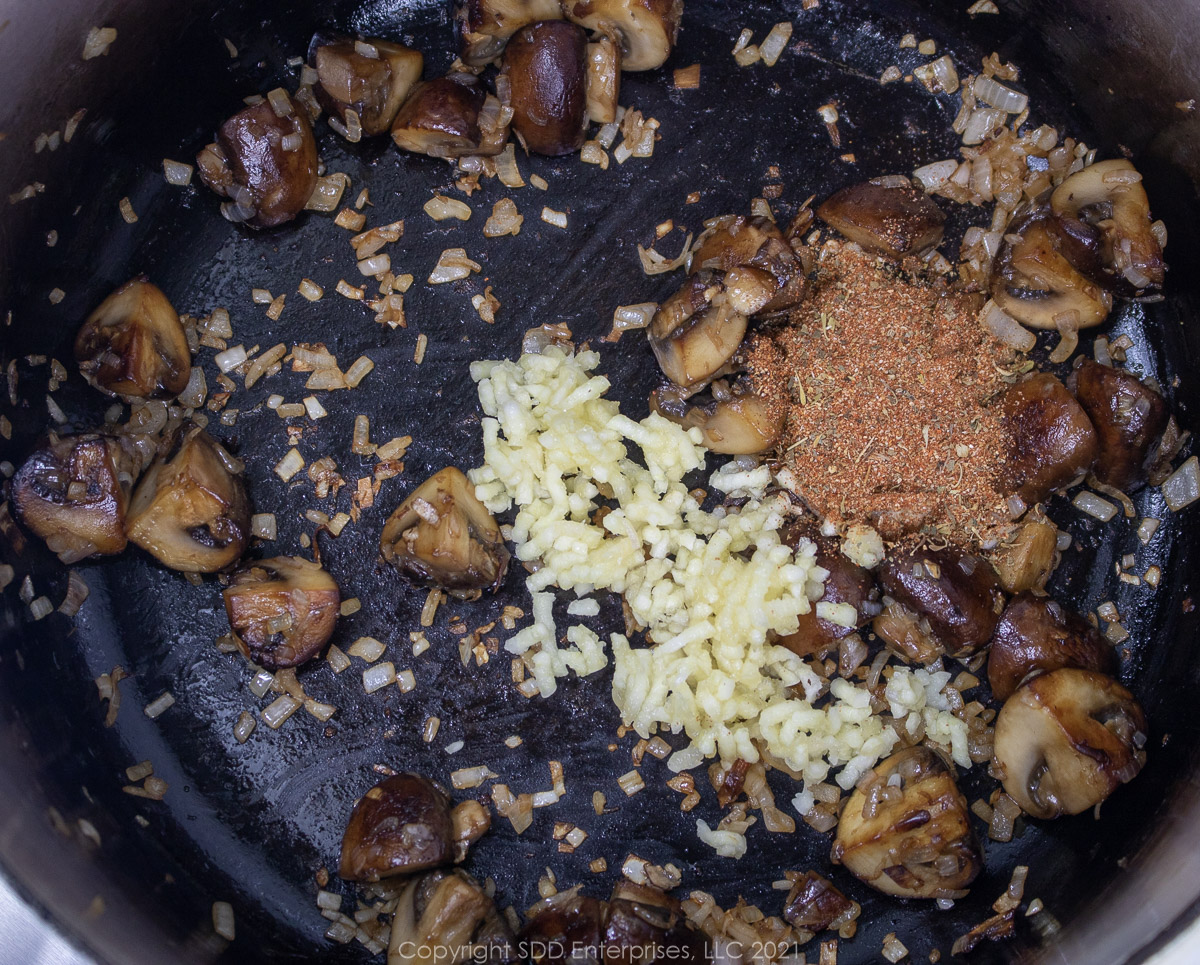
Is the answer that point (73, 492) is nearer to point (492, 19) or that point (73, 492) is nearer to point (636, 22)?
point (492, 19)

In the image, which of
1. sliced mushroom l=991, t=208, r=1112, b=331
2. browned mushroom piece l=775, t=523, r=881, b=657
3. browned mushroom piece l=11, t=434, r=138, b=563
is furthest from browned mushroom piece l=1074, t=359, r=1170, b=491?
browned mushroom piece l=11, t=434, r=138, b=563

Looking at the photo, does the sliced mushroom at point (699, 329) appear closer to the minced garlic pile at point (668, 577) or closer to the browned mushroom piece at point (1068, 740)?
the minced garlic pile at point (668, 577)

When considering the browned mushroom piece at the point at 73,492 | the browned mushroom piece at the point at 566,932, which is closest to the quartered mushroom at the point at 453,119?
the browned mushroom piece at the point at 73,492

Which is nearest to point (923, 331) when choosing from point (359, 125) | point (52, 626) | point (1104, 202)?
point (1104, 202)

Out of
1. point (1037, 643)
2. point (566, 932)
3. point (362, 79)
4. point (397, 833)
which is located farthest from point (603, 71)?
point (566, 932)

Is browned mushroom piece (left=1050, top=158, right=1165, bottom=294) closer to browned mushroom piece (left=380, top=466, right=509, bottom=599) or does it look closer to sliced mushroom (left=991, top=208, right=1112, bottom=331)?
sliced mushroom (left=991, top=208, right=1112, bottom=331)
